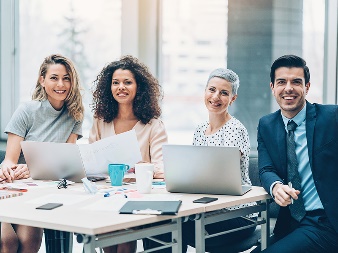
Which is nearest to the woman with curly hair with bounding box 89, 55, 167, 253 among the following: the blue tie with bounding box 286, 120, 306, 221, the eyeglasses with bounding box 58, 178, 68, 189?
the eyeglasses with bounding box 58, 178, 68, 189

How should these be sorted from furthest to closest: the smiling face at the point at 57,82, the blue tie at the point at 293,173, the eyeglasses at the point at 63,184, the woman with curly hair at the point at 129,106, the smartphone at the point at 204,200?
1. the smiling face at the point at 57,82
2. the woman with curly hair at the point at 129,106
3. the eyeglasses at the point at 63,184
4. the blue tie at the point at 293,173
5. the smartphone at the point at 204,200

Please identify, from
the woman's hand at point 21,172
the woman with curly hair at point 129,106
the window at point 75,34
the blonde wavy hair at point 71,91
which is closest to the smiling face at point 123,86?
the woman with curly hair at point 129,106

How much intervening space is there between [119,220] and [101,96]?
55.4 inches

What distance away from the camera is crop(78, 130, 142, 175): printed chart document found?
2.59m

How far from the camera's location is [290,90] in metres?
2.47

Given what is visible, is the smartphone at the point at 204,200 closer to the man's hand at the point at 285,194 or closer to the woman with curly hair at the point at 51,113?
the man's hand at the point at 285,194

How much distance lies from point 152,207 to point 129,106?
3.86 feet

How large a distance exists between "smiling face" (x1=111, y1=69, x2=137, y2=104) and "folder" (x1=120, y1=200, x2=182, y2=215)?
104 cm

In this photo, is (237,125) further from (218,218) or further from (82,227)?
(82,227)

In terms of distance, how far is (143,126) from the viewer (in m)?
3.06

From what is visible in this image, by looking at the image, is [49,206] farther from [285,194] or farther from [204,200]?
[285,194]

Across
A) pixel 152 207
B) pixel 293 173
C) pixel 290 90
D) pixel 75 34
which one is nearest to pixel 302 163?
pixel 293 173

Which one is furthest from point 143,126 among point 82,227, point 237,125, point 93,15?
point 93,15

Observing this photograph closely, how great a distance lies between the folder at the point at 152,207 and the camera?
1.96 m
